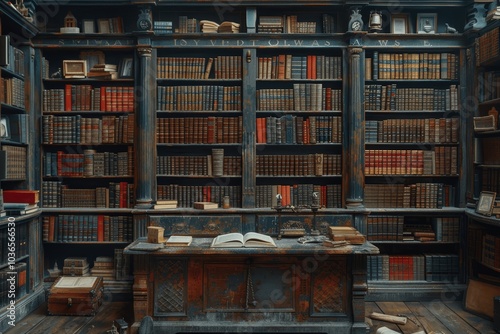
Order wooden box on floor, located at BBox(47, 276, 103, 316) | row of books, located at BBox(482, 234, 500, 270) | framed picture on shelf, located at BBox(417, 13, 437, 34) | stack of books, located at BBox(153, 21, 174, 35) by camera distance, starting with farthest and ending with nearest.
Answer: framed picture on shelf, located at BBox(417, 13, 437, 34) → stack of books, located at BBox(153, 21, 174, 35) → wooden box on floor, located at BBox(47, 276, 103, 316) → row of books, located at BBox(482, 234, 500, 270)

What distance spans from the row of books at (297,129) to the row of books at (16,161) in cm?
231

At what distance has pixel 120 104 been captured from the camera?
14.8 ft

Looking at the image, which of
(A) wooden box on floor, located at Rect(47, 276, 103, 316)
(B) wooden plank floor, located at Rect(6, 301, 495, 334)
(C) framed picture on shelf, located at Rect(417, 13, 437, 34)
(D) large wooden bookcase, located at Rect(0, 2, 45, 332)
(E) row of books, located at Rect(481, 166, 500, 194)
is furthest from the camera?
(C) framed picture on shelf, located at Rect(417, 13, 437, 34)

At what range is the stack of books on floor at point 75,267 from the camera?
448cm

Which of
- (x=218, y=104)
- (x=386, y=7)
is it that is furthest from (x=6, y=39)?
(x=386, y=7)

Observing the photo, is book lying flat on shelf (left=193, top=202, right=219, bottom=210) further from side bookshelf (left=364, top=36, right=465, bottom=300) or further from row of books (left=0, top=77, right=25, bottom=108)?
row of books (left=0, top=77, right=25, bottom=108)

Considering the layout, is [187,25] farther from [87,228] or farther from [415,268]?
[415,268]

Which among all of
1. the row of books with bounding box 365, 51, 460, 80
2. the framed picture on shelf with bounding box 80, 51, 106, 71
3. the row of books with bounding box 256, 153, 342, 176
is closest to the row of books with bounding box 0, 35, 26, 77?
the framed picture on shelf with bounding box 80, 51, 106, 71

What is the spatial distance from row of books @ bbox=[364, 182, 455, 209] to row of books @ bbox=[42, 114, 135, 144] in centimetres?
252

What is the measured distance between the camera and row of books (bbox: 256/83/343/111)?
14.7ft

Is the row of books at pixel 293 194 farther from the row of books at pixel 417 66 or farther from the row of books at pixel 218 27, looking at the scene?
the row of books at pixel 218 27

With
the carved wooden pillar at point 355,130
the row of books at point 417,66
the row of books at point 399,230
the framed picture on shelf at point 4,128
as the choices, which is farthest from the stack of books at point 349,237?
the framed picture on shelf at point 4,128

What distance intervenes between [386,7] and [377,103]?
1.03m

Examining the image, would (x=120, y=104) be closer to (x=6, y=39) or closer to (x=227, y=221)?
(x=6, y=39)
